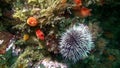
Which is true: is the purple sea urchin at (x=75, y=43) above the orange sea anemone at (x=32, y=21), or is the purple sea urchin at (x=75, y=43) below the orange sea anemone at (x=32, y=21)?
below

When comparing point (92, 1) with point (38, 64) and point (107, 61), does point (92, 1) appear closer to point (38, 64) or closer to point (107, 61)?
point (107, 61)

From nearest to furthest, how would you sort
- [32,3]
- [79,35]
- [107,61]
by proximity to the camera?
[79,35] < [32,3] < [107,61]

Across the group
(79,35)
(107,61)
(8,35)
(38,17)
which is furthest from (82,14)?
(8,35)

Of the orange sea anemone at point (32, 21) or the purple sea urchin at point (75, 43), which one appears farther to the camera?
the orange sea anemone at point (32, 21)

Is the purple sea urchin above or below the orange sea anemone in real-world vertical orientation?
below

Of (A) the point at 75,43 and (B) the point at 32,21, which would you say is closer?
(A) the point at 75,43

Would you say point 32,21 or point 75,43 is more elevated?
point 32,21

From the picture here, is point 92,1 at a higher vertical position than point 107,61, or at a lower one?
higher

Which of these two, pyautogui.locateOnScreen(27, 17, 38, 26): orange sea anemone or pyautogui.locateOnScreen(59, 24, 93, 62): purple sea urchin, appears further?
pyautogui.locateOnScreen(27, 17, 38, 26): orange sea anemone
